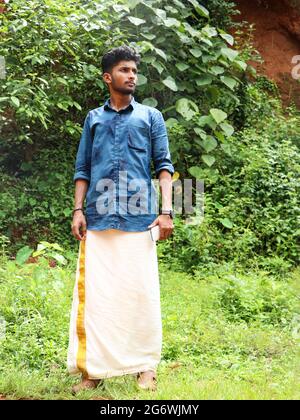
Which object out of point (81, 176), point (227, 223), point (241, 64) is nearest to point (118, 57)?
point (81, 176)

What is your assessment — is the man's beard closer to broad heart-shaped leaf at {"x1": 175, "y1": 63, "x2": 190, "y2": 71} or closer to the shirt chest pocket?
the shirt chest pocket

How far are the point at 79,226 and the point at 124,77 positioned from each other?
2.73 feet

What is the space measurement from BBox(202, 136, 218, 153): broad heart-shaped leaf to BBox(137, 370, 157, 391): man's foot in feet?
12.8

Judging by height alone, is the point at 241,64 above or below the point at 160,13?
below

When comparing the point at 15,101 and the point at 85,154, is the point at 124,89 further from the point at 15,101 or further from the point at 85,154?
the point at 15,101

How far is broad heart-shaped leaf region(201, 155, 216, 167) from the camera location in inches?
259

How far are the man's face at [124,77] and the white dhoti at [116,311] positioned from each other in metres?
0.76

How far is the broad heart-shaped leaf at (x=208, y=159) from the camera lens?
21.5 feet

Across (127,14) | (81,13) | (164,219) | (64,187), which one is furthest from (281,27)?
(164,219)

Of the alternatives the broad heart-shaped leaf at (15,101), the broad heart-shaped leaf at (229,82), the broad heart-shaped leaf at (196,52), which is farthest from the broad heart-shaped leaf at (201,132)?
the broad heart-shaped leaf at (15,101)

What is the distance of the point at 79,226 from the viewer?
3199 millimetres

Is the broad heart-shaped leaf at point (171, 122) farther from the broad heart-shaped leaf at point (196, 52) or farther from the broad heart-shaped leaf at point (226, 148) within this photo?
the broad heart-shaped leaf at point (196, 52)

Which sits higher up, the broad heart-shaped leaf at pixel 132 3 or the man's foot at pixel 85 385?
the broad heart-shaped leaf at pixel 132 3

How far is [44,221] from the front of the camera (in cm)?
621
